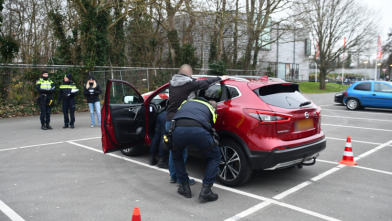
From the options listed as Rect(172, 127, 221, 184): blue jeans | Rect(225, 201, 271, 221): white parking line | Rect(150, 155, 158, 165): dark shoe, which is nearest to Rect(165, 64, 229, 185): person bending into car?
Rect(172, 127, 221, 184): blue jeans

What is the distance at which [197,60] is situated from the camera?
24.6 m

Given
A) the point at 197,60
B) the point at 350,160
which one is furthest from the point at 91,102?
the point at 197,60

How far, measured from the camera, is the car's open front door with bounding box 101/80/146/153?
17.9 ft

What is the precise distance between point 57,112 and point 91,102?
481cm

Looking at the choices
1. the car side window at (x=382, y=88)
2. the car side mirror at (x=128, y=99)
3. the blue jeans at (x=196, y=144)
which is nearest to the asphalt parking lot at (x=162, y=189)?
the blue jeans at (x=196, y=144)

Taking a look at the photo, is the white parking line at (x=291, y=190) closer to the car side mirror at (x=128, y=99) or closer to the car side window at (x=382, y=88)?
the car side mirror at (x=128, y=99)

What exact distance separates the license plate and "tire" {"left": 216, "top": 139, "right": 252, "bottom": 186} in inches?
33.8

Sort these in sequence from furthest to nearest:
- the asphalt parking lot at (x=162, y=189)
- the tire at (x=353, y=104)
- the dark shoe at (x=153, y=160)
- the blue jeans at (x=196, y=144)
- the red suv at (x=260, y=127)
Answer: the tire at (x=353, y=104), the dark shoe at (x=153, y=160), the red suv at (x=260, y=127), the blue jeans at (x=196, y=144), the asphalt parking lot at (x=162, y=189)

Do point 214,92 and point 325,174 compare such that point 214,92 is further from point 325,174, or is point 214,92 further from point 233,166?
point 325,174

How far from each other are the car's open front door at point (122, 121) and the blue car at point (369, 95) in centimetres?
1328

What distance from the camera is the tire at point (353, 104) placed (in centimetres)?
1562

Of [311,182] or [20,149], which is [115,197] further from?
[20,149]

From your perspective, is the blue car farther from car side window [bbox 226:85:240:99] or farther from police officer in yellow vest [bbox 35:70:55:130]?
police officer in yellow vest [bbox 35:70:55:130]

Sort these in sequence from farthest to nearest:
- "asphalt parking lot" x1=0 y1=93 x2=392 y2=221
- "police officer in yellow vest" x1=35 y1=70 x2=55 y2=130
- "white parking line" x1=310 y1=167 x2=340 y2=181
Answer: "police officer in yellow vest" x1=35 y1=70 x2=55 y2=130 → "white parking line" x1=310 y1=167 x2=340 y2=181 → "asphalt parking lot" x1=0 y1=93 x2=392 y2=221
